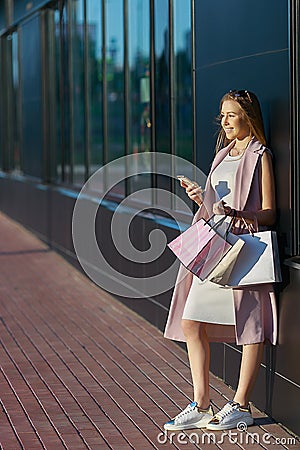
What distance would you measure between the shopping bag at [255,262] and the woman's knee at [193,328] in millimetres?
322

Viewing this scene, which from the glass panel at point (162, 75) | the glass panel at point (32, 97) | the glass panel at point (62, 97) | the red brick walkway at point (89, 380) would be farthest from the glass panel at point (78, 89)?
the glass panel at point (162, 75)

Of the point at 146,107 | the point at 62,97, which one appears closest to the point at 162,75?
the point at 146,107

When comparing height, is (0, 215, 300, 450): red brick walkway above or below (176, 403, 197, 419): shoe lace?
below

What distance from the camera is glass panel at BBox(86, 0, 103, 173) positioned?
42.5 feet

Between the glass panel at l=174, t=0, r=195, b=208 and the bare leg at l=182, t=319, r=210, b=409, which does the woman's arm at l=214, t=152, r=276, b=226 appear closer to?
the bare leg at l=182, t=319, r=210, b=409

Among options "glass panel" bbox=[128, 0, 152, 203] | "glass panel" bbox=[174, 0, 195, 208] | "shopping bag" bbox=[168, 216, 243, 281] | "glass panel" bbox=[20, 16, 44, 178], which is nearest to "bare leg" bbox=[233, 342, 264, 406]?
"shopping bag" bbox=[168, 216, 243, 281]

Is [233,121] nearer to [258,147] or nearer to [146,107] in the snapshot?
[258,147]

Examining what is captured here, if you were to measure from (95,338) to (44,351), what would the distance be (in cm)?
62

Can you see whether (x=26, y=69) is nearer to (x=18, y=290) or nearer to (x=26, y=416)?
(x=18, y=290)

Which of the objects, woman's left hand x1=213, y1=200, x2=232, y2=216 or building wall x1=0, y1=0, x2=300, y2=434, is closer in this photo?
woman's left hand x1=213, y1=200, x2=232, y2=216

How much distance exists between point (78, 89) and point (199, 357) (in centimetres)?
829

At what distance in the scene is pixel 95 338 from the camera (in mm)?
9250

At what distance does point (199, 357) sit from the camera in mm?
6453

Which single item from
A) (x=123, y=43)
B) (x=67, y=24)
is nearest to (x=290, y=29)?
(x=123, y=43)
